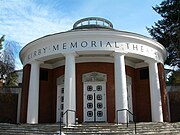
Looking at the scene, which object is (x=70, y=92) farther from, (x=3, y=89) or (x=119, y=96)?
(x=3, y=89)

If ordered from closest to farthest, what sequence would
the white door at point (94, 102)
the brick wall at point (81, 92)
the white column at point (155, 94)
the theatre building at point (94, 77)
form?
the theatre building at point (94, 77)
the white column at point (155, 94)
the white door at point (94, 102)
the brick wall at point (81, 92)

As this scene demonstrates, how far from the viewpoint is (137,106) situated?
18828 mm

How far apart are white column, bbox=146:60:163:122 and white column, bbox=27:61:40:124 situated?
752 centimetres

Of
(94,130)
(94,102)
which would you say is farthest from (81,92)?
(94,130)

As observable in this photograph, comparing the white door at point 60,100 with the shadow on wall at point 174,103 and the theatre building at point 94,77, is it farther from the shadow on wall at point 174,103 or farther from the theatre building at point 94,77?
the shadow on wall at point 174,103

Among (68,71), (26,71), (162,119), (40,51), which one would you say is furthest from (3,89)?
(162,119)

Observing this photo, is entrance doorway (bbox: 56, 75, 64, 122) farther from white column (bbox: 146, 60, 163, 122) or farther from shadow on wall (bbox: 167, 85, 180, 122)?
shadow on wall (bbox: 167, 85, 180, 122)

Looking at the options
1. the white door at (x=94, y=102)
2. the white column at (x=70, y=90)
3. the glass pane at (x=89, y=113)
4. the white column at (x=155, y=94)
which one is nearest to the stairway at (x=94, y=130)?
the white column at (x=70, y=90)

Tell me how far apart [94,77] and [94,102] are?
5.48ft

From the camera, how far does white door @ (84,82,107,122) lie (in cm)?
1711

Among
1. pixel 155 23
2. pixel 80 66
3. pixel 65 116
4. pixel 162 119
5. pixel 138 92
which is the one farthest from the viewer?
pixel 155 23

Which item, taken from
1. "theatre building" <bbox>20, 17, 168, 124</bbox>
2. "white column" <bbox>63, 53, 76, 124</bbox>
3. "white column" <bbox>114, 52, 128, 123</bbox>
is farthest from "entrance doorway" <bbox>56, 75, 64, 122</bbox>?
"white column" <bbox>114, 52, 128, 123</bbox>

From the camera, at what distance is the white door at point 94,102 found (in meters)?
17.1

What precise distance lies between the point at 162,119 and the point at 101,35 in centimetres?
672
